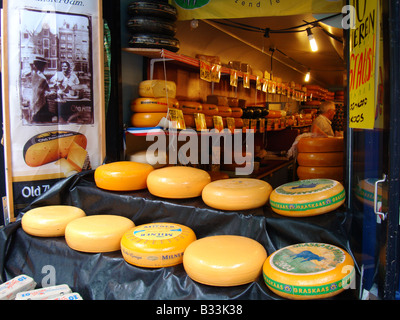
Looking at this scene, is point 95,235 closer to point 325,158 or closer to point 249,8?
point 325,158

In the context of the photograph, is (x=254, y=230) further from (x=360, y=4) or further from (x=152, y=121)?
(x=152, y=121)

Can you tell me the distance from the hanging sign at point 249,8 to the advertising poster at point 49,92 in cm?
100

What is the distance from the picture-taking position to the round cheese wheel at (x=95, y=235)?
1.94m

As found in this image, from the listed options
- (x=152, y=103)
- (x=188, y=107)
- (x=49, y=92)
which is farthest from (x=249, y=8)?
(x=49, y=92)

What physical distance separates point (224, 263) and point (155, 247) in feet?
1.30

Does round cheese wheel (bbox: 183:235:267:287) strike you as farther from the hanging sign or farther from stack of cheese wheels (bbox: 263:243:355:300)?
the hanging sign

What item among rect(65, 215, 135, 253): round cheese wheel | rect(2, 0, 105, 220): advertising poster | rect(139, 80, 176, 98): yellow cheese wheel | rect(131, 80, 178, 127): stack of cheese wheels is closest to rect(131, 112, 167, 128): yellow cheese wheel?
rect(131, 80, 178, 127): stack of cheese wheels

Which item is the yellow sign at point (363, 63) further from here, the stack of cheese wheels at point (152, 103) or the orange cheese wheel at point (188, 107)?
the orange cheese wheel at point (188, 107)

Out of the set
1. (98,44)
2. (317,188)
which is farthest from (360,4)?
(98,44)

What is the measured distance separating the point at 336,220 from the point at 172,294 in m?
0.87

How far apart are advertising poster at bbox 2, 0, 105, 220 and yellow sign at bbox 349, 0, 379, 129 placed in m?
2.00

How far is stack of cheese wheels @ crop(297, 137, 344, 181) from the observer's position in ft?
8.05
